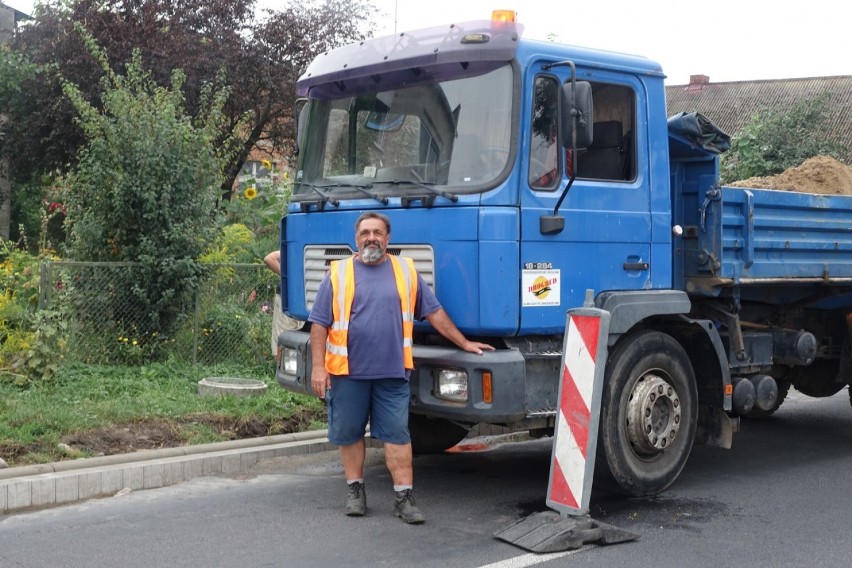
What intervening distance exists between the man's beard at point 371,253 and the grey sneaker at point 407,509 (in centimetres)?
138

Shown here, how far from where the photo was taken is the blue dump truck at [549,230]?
241 inches

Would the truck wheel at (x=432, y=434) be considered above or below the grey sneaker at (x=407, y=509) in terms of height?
above

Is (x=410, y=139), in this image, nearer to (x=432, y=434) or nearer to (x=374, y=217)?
(x=374, y=217)

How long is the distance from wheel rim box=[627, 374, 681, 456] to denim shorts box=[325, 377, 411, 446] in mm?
1462

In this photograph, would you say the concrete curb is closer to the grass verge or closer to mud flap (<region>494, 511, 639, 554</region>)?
the grass verge

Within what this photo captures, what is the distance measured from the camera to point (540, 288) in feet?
20.5

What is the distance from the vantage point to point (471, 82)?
6281mm

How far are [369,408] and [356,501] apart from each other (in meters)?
0.56

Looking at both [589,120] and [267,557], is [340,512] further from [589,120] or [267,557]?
[589,120]

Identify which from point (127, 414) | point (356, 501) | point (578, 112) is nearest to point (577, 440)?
point (356, 501)

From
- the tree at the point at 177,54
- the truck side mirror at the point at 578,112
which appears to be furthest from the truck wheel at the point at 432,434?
the tree at the point at 177,54

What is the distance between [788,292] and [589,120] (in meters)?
3.01

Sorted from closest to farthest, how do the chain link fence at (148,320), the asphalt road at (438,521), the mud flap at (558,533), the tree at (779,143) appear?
the asphalt road at (438,521), the mud flap at (558,533), the chain link fence at (148,320), the tree at (779,143)

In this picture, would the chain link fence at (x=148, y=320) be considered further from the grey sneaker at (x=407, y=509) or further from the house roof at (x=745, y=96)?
the house roof at (x=745, y=96)
